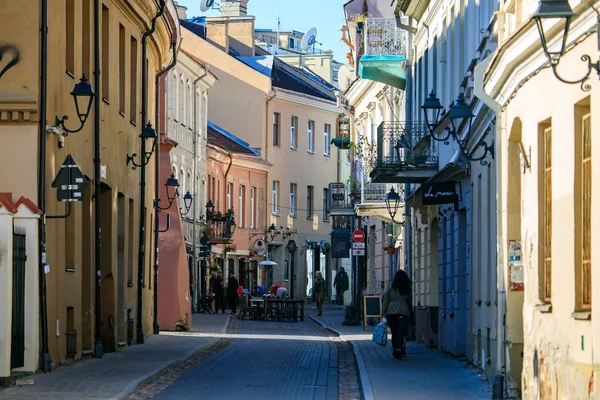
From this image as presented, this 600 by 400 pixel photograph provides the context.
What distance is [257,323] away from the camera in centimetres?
4334

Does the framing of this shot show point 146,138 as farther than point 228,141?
No

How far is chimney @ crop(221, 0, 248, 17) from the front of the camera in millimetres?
75125

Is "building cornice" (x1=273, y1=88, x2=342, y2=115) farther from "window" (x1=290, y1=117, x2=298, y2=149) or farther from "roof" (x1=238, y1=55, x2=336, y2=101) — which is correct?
"window" (x1=290, y1=117, x2=298, y2=149)

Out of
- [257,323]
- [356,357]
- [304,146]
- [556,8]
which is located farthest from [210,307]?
[556,8]

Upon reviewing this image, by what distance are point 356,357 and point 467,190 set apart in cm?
351

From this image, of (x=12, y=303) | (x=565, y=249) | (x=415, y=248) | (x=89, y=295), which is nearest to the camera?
(x=565, y=249)

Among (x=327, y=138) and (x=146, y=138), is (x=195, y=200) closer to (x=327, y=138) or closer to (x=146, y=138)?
(x=327, y=138)

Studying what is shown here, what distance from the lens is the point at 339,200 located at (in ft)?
178

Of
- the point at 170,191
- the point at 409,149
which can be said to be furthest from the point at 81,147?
the point at 170,191

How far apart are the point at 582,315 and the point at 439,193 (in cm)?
1279

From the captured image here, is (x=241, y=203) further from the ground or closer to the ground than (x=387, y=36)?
closer to the ground

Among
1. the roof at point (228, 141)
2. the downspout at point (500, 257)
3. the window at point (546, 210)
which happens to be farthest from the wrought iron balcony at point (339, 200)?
the window at point (546, 210)

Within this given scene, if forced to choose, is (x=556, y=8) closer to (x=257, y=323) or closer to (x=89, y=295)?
(x=89, y=295)

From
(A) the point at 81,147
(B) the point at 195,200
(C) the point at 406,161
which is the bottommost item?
(A) the point at 81,147
